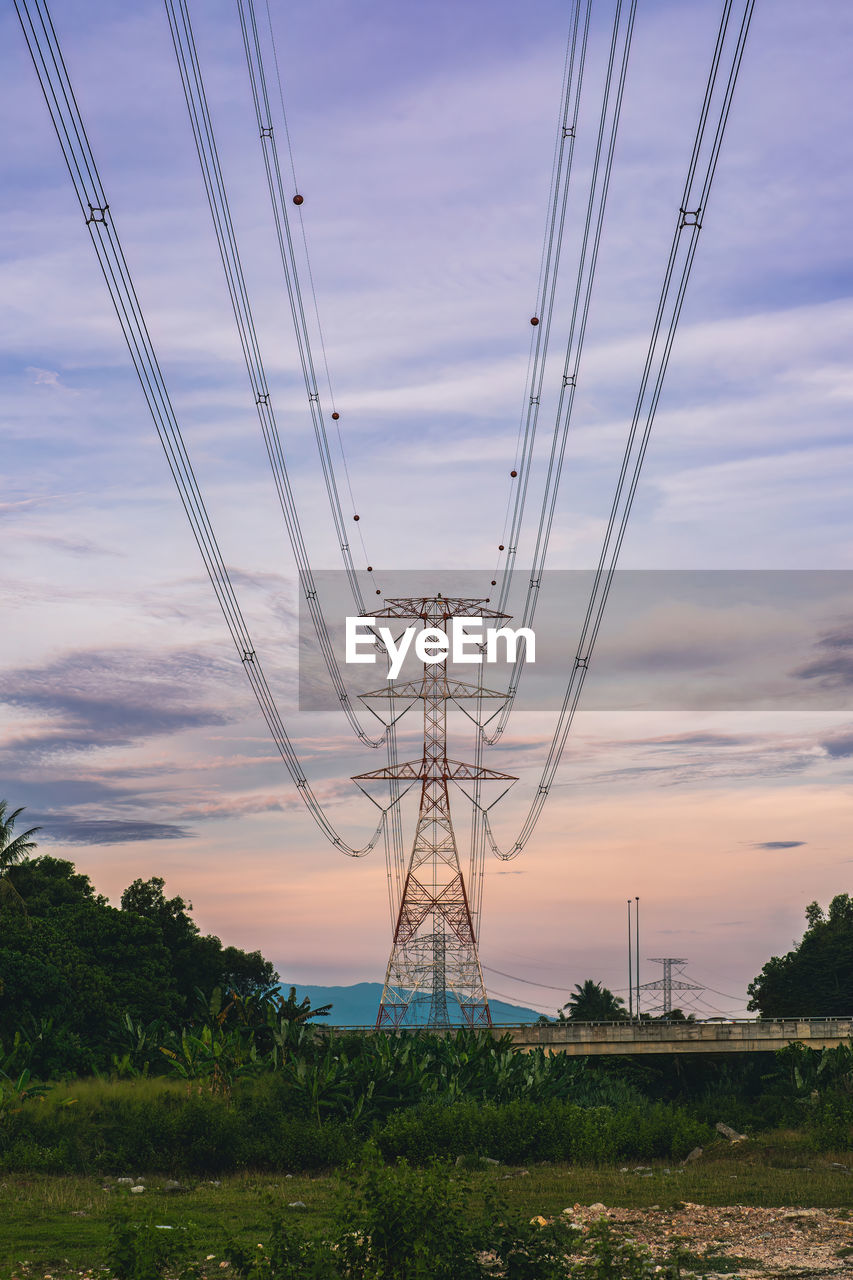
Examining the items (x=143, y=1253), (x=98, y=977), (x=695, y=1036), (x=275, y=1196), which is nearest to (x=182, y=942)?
(x=98, y=977)

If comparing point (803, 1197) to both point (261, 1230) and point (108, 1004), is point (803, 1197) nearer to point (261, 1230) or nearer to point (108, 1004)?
point (261, 1230)

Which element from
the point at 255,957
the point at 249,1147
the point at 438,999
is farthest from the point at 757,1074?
the point at 249,1147

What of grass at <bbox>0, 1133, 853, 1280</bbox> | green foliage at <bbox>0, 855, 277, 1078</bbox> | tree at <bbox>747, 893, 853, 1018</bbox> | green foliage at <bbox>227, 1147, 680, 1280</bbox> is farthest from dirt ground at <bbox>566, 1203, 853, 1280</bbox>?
tree at <bbox>747, 893, 853, 1018</bbox>

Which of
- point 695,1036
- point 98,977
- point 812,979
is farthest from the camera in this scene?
point 812,979

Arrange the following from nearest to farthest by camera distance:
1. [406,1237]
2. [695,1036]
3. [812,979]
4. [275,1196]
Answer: [406,1237] < [275,1196] < [695,1036] < [812,979]

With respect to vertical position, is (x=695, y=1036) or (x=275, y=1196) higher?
(x=695, y=1036)

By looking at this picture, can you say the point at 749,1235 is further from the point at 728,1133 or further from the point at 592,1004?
the point at 592,1004

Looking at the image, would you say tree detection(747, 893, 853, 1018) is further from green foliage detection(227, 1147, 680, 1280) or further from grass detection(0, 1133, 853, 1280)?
green foliage detection(227, 1147, 680, 1280)

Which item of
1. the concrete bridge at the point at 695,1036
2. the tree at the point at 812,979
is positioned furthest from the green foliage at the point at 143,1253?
the tree at the point at 812,979
